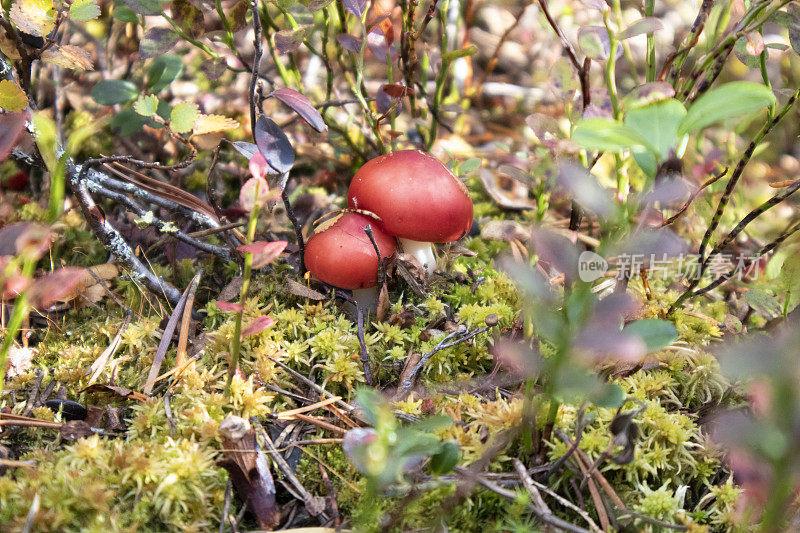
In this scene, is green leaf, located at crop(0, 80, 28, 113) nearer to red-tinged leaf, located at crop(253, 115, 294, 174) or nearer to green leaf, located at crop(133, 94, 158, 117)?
green leaf, located at crop(133, 94, 158, 117)

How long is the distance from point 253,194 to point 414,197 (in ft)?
2.20

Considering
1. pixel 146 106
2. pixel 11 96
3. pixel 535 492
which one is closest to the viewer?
pixel 535 492

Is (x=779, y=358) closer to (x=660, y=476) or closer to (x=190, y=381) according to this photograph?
(x=660, y=476)

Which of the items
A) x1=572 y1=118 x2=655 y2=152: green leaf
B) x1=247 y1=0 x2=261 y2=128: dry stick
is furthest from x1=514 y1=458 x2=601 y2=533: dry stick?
x1=247 y1=0 x2=261 y2=128: dry stick

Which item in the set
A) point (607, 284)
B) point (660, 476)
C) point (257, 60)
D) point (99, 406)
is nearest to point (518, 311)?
point (607, 284)

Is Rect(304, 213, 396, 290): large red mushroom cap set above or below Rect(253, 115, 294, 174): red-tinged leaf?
below

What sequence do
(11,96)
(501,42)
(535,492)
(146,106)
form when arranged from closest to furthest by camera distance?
(535,492) → (11,96) → (146,106) → (501,42)

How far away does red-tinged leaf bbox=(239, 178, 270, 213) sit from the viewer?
50.7 inches

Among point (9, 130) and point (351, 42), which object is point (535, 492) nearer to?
point (9, 130)

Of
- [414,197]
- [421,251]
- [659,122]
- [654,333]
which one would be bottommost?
[421,251]

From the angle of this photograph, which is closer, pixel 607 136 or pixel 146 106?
pixel 607 136

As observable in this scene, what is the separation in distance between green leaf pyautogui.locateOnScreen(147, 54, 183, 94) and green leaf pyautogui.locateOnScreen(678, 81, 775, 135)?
1.96 m

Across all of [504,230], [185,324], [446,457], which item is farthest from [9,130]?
[504,230]

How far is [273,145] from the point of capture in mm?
1635
